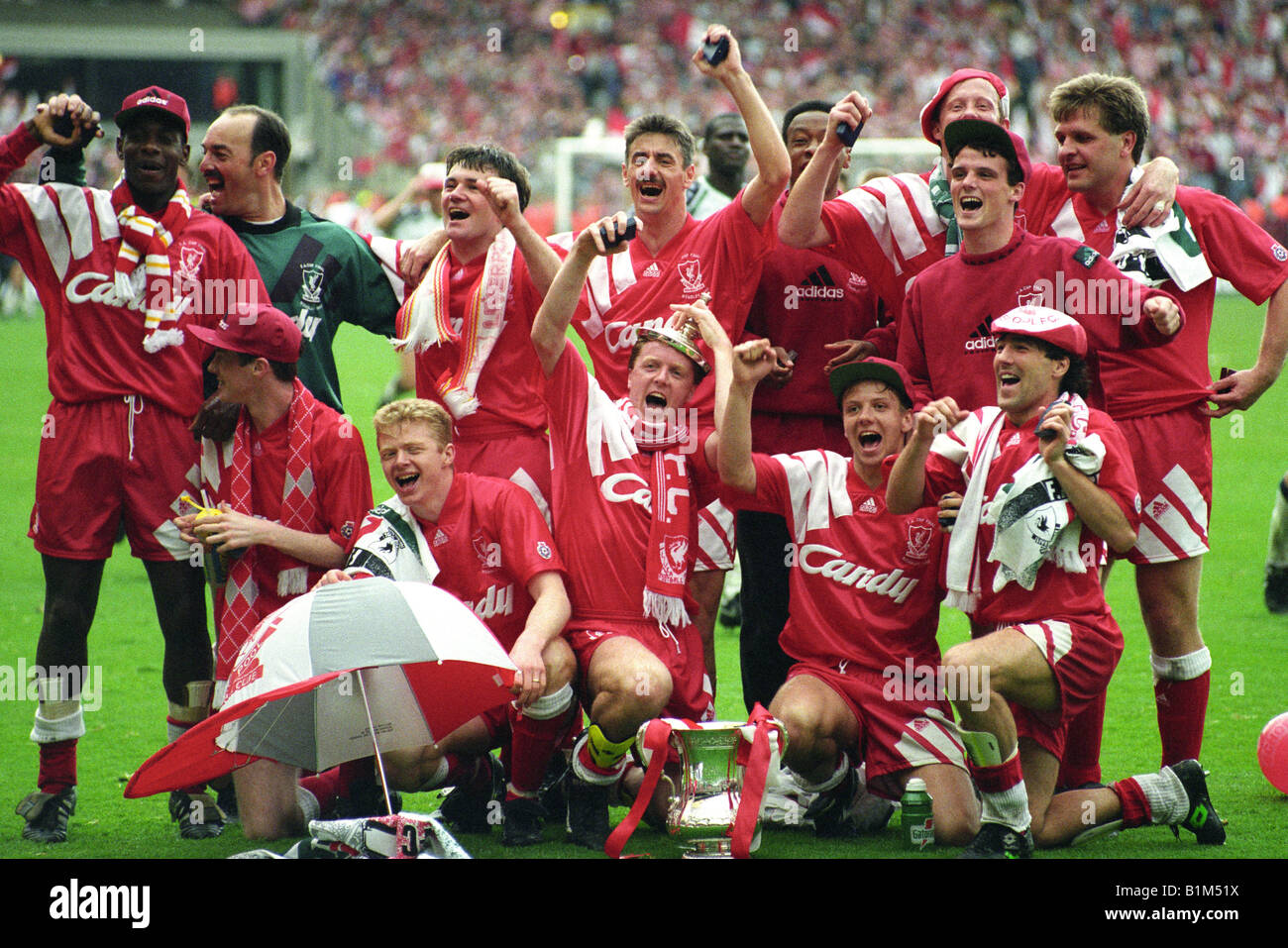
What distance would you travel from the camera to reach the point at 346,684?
14.0 feet

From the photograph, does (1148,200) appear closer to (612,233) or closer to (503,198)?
(612,233)

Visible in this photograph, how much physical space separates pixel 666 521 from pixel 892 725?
3.16 ft

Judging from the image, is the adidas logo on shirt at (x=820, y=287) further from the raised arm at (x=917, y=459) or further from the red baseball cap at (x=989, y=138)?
the raised arm at (x=917, y=459)

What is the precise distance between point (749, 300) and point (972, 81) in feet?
3.48

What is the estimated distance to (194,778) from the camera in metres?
4.10

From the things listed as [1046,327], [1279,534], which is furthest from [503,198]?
[1279,534]

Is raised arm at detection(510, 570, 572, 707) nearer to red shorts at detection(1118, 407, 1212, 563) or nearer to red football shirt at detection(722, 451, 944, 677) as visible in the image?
red football shirt at detection(722, 451, 944, 677)

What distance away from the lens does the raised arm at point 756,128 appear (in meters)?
4.66

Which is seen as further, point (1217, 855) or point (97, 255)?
point (97, 255)

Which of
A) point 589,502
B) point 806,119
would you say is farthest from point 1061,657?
point 806,119

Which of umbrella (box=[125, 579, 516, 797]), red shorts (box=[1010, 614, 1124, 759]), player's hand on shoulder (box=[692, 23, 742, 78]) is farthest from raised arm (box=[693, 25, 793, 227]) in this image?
umbrella (box=[125, 579, 516, 797])

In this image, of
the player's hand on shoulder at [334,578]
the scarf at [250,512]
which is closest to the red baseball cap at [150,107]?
the scarf at [250,512]
